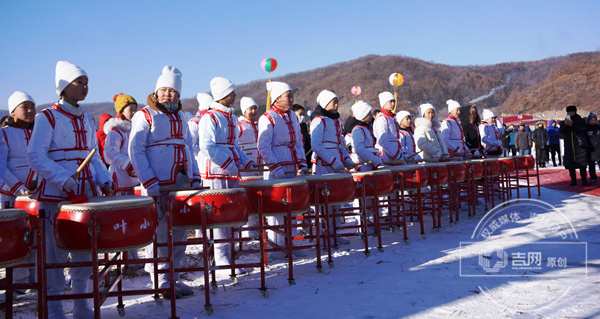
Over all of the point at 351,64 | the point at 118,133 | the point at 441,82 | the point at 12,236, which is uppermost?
the point at 351,64

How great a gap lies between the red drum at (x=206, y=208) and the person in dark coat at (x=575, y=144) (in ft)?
32.0

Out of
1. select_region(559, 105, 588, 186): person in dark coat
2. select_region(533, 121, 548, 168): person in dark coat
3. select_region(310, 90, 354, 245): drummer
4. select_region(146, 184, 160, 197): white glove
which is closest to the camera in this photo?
select_region(146, 184, 160, 197): white glove

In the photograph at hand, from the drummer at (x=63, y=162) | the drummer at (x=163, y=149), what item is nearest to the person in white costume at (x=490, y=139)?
the drummer at (x=163, y=149)

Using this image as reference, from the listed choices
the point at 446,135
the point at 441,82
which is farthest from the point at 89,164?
the point at 441,82

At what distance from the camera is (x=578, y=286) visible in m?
4.03

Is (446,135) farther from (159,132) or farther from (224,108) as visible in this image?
(159,132)

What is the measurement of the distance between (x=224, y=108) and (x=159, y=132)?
3.24ft

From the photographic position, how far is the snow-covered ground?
366 cm

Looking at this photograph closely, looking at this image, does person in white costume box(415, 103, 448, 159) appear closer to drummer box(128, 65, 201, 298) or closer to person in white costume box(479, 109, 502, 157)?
person in white costume box(479, 109, 502, 157)

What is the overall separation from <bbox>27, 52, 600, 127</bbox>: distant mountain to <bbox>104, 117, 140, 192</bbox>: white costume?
44.4 m

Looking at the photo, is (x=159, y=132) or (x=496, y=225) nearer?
(x=159, y=132)

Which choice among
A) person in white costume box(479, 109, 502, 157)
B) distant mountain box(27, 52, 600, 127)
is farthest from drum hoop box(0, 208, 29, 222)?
distant mountain box(27, 52, 600, 127)

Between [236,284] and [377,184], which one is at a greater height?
[377,184]

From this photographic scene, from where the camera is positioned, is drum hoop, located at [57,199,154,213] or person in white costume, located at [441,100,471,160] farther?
person in white costume, located at [441,100,471,160]
